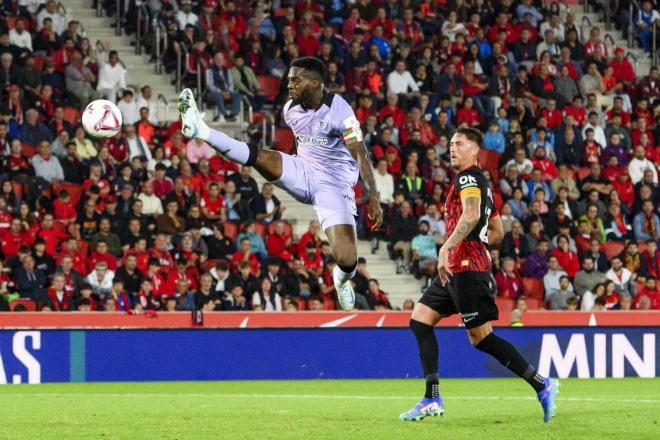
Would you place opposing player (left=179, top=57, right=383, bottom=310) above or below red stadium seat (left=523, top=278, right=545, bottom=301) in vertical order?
above

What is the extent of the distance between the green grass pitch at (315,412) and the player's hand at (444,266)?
107 centimetres

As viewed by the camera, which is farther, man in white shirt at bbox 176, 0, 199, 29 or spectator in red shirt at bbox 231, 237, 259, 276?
man in white shirt at bbox 176, 0, 199, 29

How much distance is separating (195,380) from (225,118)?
790cm

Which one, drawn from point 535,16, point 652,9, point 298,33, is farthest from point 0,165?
point 652,9

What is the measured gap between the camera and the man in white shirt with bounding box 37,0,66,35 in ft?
76.4

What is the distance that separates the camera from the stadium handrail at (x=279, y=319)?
18031 millimetres

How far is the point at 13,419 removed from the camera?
10414 mm

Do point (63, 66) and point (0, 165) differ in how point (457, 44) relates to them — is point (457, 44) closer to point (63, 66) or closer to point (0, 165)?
point (63, 66)

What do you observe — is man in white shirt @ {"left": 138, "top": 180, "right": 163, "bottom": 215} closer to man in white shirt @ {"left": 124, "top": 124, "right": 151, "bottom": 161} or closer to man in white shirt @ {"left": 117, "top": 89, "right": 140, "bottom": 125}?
man in white shirt @ {"left": 124, "top": 124, "right": 151, "bottom": 161}

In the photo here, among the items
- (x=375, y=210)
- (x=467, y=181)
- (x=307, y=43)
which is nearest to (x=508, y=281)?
(x=307, y=43)

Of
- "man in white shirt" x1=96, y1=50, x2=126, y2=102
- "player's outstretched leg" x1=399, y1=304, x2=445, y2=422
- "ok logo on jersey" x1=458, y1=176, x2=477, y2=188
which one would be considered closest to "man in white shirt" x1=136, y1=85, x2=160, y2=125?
"man in white shirt" x1=96, y1=50, x2=126, y2=102

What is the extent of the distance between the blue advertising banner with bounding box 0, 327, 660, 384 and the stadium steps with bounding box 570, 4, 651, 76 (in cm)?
1311

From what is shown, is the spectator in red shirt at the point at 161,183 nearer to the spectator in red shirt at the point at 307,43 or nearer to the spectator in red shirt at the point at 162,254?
the spectator in red shirt at the point at 162,254

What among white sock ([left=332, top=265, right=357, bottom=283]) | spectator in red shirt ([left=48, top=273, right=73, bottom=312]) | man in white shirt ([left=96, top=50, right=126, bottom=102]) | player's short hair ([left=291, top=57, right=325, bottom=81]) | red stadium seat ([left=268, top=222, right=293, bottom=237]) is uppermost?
man in white shirt ([left=96, top=50, right=126, bottom=102])
